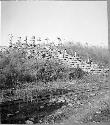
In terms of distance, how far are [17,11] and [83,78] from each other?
1124 millimetres

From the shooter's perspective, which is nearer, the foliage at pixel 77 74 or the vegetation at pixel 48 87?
the vegetation at pixel 48 87

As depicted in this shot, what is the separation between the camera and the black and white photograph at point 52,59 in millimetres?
2570

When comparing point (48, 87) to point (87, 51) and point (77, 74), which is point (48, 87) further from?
point (87, 51)

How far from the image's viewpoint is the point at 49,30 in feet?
8.81

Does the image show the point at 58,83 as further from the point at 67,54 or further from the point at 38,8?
the point at 38,8

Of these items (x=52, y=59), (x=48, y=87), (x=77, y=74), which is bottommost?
(x=48, y=87)

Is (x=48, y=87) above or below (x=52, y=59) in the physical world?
below

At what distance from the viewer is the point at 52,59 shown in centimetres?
270

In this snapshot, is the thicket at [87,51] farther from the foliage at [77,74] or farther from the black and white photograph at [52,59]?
the foliage at [77,74]

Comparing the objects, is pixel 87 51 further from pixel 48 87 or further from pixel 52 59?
pixel 48 87

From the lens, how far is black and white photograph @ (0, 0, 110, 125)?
2.57 meters

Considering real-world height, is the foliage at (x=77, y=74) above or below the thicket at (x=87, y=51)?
below

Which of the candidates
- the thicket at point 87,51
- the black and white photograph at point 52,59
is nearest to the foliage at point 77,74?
the black and white photograph at point 52,59

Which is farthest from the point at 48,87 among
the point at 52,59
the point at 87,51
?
the point at 87,51
